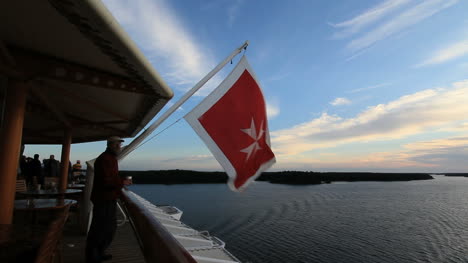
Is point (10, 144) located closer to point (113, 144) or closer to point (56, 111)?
point (113, 144)

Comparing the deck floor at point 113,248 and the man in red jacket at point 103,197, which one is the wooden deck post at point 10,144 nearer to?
the deck floor at point 113,248

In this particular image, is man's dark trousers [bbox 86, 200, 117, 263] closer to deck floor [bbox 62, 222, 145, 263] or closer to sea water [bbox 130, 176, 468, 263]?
deck floor [bbox 62, 222, 145, 263]

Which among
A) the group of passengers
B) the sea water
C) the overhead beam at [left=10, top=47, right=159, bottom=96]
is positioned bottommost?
the sea water

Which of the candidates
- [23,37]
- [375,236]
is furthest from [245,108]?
[375,236]

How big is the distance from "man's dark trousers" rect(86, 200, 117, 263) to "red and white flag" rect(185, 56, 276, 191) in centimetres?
189

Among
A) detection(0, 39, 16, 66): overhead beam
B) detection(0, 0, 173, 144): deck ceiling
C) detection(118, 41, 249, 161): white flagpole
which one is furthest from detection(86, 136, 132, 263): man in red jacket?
detection(0, 39, 16, 66): overhead beam

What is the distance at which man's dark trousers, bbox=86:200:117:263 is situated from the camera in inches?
173

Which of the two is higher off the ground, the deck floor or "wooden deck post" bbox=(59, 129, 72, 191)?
"wooden deck post" bbox=(59, 129, 72, 191)

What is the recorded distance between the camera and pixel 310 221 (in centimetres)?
4156

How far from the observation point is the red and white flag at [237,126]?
5238mm

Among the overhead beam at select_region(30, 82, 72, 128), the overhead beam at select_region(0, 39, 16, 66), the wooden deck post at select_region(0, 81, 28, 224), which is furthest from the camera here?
the overhead beam at select_region(30, 82, 72, 128)

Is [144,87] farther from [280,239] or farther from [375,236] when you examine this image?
[375,236]

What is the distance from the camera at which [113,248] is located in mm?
6133

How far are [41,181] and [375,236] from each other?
1291 inches
